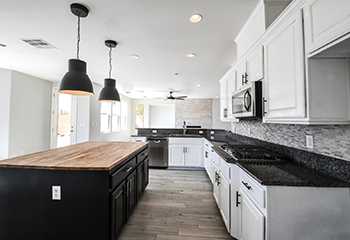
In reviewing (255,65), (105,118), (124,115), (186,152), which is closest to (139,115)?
(124,115)

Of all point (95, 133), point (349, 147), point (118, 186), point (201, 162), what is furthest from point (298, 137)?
point (95, 133)

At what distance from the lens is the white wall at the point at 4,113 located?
3875 millimetres

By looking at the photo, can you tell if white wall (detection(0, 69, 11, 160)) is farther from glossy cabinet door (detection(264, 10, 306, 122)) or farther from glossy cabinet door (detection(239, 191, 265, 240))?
glossy cabinet door (detection(264, 10, 306, 122))

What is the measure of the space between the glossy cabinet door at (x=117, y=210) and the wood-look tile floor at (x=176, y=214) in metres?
0.25

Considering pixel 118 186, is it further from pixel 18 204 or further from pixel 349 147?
pixel 349 147

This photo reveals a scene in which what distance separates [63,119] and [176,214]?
5.30m

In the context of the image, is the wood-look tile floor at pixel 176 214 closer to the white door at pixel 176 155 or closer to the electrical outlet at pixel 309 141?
the white door at pixel 176 155

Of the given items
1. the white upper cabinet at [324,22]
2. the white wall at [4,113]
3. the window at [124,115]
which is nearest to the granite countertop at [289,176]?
the white upper cabinet at [324,22]

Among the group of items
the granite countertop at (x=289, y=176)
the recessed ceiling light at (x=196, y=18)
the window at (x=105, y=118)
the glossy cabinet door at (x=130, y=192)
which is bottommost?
the glossy cabinet door at (x=130, y=192)

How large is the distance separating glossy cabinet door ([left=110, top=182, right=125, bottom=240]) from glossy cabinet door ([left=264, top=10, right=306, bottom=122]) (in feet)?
5.11

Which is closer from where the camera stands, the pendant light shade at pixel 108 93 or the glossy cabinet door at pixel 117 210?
the glossy cabinet door at pixel 117 210

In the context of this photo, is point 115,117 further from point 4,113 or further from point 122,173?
point 122,173

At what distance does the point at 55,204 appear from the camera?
1383 mm

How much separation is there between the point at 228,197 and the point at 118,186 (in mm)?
1152
